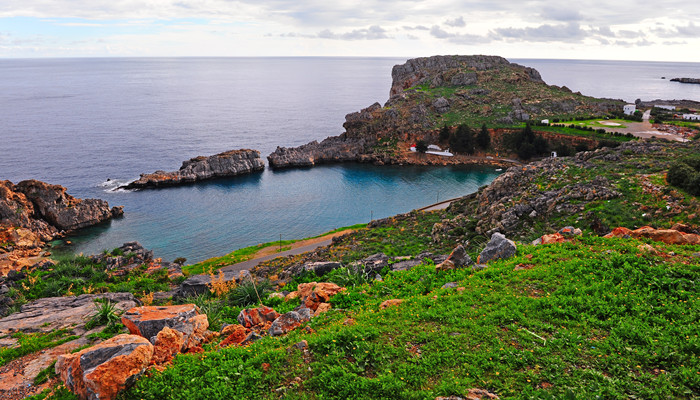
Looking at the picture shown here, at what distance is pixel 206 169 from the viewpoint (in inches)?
3479

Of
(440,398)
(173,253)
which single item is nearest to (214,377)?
(440,398)

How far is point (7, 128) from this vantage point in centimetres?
12056

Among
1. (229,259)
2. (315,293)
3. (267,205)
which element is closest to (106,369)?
(315,293)

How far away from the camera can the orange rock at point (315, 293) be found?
17.6 m

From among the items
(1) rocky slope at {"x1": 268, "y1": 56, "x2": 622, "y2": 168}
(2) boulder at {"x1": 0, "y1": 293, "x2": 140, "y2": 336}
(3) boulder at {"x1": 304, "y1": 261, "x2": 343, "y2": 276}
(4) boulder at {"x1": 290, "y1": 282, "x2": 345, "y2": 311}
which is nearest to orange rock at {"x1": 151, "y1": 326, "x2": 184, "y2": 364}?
(4) boulder at {"x1": 290, "y1": 282, "x2": 345, "y2": 311}

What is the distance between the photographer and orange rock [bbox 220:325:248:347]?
14333mm

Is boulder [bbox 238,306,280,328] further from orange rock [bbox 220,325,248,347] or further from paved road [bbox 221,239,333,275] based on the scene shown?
paved road [bbox 221,239,333,275]

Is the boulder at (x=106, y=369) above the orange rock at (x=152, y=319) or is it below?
above

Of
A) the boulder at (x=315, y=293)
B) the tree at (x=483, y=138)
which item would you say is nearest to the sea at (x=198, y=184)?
the tree at (x=483, y=138)

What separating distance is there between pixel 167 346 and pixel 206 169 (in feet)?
266

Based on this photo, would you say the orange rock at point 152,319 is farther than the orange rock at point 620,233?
No

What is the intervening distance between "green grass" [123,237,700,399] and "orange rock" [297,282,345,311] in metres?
2.32

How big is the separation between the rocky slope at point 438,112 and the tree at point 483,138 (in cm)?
636

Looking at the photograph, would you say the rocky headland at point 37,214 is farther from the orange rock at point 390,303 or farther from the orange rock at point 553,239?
the orange rock at point 553,239
